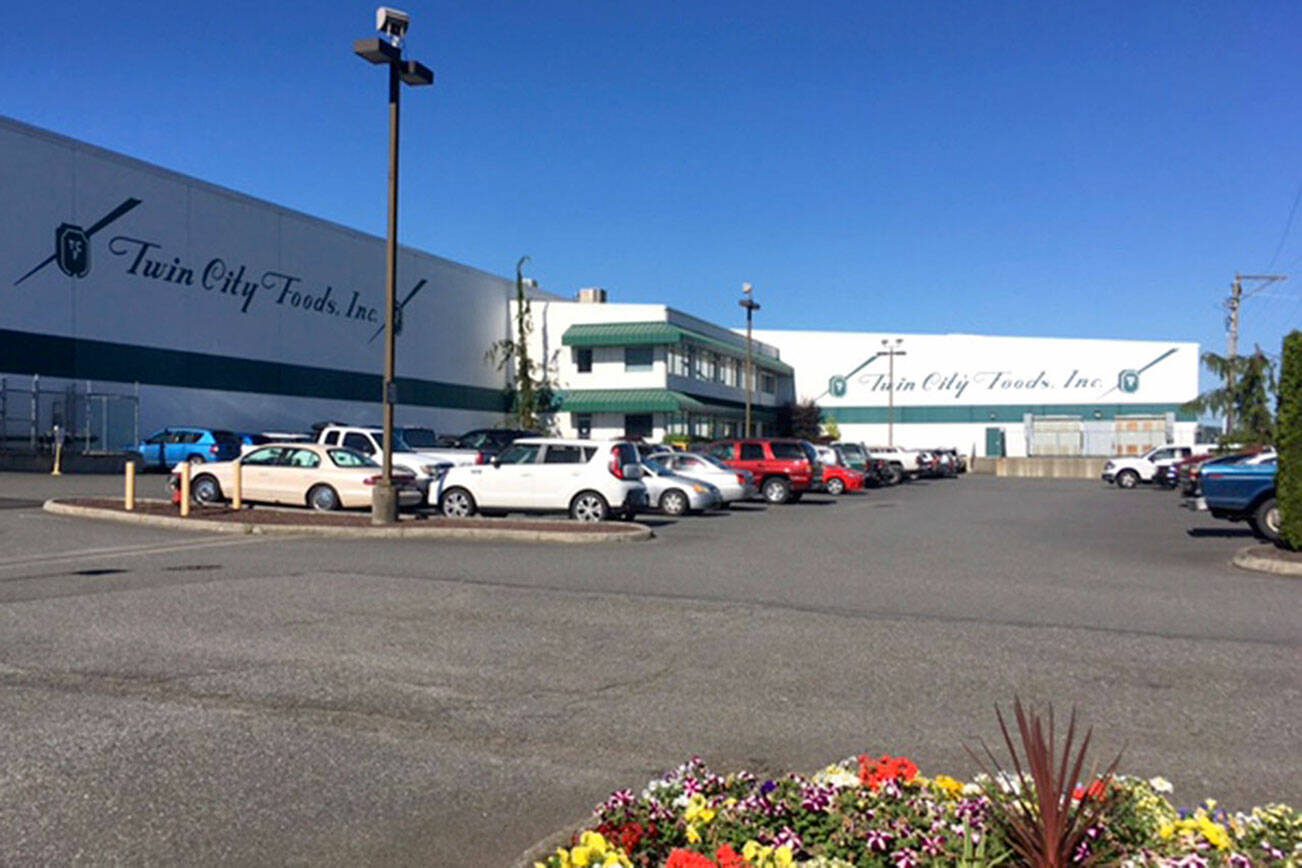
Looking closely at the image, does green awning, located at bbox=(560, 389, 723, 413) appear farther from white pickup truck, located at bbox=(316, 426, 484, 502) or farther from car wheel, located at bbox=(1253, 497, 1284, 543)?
car wheel, located at bbox=(1253, 497, 1284, 543)

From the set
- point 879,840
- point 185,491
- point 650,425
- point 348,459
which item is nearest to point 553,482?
point 348,459

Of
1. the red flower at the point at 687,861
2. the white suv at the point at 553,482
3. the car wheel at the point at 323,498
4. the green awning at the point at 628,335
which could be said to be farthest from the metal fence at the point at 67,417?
the red flower at the point at 687,861

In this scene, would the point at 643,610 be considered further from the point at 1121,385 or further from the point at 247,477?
the point at 1121,385

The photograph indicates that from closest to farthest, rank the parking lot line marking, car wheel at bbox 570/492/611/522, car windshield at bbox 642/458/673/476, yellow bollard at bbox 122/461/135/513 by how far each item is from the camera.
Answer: the parking lot line marking, yellow bollard at bbox 122/461/135/513, car wheel at bbox 570/492/611/522, car windshield at bbox 642/458/673/476

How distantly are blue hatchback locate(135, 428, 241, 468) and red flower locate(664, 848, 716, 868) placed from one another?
33.3m

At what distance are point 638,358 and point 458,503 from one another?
34.9 m

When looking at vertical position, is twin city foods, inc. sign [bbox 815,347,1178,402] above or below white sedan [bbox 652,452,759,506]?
above

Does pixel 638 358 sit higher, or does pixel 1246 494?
pixel 638 358

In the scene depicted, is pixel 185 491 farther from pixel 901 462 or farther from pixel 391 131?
pixel 901 462

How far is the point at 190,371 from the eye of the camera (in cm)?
4059

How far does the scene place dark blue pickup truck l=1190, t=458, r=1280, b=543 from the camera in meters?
18.8

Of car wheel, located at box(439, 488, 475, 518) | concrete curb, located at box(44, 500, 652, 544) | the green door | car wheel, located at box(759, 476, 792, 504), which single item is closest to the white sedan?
car wheel, located at box(759, 476, 792, 504)

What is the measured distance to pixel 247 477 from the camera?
73.2 feet

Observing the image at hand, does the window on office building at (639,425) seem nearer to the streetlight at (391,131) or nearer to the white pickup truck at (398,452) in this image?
the white pickup truck at (398,452)
